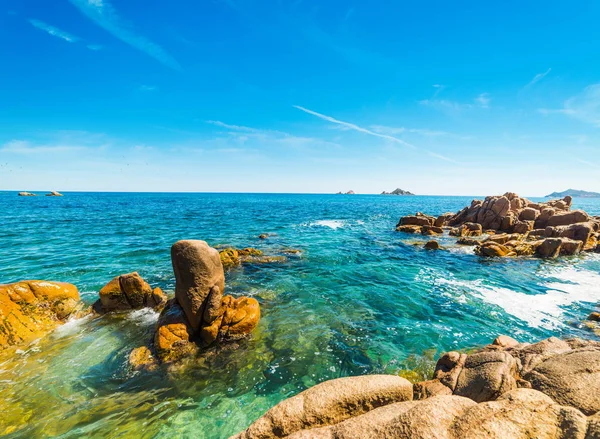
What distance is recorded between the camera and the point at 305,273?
66.3 ft

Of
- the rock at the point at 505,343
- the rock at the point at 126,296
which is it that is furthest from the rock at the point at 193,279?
the rock at the point at 505,343

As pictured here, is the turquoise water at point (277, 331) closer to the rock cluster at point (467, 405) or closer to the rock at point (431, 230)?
the rock cluster at point (467, 405)

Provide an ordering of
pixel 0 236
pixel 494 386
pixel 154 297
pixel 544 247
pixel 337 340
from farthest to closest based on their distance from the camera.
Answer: pixel 0 236 → pixel 544 247 → pixel 154 297 → pixel 337 340 → pixel 494 386

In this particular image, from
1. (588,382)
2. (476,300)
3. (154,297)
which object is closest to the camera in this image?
(588,382)

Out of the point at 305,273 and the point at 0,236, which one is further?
the point at 0,236

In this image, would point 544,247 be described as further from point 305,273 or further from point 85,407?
point 85,407

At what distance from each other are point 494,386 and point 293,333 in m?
7.85

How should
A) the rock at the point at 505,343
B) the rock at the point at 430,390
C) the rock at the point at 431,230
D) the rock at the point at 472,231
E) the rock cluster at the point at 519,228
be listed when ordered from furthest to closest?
the rock at the point at 431,230, the rock at the point at 472,231, the rock cluster at the point at 519,228, the rock at the point at 505,343, the rock at the point at 430,390

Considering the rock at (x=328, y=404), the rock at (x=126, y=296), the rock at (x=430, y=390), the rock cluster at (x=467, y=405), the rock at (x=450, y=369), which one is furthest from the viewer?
the rock at (x=126, y=296)

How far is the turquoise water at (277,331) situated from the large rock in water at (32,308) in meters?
0.85

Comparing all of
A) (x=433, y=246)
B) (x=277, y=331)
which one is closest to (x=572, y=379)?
(x=277, y=331)

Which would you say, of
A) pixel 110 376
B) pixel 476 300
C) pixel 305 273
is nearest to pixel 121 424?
pixel 110 376

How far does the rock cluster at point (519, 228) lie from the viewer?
2628 cm

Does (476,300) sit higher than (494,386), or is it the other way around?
(494,386)
